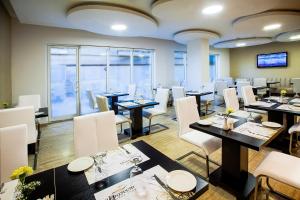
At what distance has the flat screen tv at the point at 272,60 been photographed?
25.9 ft

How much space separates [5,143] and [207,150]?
77.6 inches

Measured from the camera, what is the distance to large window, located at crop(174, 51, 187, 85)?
7586 millimetres

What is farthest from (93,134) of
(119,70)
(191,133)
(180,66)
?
(180,66)

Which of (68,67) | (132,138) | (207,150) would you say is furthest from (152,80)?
(207,150)

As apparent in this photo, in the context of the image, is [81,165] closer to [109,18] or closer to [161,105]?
[161,105]

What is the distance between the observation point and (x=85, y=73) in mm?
5520

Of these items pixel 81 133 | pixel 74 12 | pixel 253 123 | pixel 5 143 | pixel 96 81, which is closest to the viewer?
pixel 5 143

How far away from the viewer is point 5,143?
137cm

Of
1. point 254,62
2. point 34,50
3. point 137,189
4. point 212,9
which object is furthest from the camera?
point 254,62

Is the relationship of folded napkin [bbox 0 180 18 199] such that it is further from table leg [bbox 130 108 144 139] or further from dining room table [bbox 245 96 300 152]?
dining room table [bbox 245 96 300 152]

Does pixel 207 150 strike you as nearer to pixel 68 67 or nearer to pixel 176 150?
pixel 176 150

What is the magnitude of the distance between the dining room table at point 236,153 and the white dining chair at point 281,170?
0.71ft

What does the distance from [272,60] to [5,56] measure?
10048mm

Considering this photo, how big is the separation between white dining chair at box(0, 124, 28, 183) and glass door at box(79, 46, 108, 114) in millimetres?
3866
